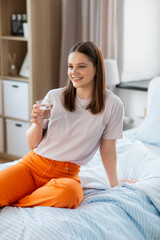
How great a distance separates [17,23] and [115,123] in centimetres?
210

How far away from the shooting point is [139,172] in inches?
83.7

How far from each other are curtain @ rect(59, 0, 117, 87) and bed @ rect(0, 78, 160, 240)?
4.87 ft

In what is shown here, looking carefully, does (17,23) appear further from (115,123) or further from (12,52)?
(115,123)

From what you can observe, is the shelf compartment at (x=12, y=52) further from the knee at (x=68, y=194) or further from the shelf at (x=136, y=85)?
the knee at (x=68, y=194)

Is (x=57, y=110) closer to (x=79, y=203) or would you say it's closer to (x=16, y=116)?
(x=79, y=203)

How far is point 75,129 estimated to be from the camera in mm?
1836

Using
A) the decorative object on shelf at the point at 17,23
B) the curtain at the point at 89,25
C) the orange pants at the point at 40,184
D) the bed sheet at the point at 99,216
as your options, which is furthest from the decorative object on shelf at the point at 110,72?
the orange pants at the point at 40,184

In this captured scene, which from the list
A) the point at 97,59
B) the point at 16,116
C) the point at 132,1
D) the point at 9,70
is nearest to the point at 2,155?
the point at 16,116

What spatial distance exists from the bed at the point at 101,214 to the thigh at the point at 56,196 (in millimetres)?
39

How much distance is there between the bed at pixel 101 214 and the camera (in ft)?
4.43

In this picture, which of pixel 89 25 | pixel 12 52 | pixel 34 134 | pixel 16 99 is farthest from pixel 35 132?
pixel 12 52

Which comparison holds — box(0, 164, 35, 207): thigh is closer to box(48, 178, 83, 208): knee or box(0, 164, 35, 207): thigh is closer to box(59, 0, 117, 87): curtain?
box(48, 178, 83, 208): knee

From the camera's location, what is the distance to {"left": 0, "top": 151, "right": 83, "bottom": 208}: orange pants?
5.12 feet

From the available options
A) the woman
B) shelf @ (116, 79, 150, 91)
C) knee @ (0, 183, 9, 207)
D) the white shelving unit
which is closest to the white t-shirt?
the woman
